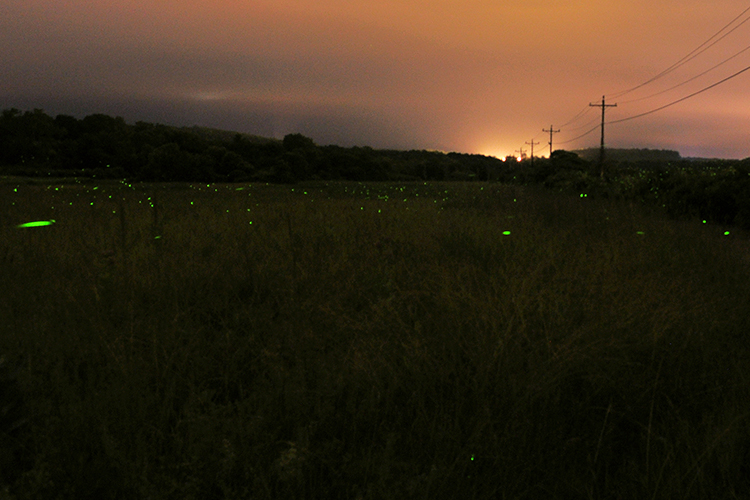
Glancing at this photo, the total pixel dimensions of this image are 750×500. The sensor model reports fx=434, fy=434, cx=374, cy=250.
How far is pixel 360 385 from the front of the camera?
2.62 meters

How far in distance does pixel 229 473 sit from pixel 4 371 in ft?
3.50

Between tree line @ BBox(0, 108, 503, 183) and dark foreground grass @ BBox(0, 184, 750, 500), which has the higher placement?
tree line @ BBox(0, 108, 503, 183)

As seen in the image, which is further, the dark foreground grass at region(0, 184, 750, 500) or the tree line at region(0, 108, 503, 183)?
the tree line at region(0, 108, 503, 183)

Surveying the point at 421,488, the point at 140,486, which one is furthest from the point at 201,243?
the point at 421,488

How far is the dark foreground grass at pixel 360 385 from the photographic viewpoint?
A: 199 centimetres

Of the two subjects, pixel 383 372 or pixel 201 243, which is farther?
pixel 201 243

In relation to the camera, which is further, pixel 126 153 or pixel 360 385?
pixel 126 153

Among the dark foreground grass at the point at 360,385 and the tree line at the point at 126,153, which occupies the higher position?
the tree line at the point at 126,153

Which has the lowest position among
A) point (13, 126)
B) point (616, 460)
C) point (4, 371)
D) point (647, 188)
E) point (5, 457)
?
point (616, 460)

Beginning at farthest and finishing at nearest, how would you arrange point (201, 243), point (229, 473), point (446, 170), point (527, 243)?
point (446, 170), point (527, 243), point (201, 243), point (229, 473)

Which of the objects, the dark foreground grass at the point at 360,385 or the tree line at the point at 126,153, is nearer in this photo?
the dark foreground grass at the point at 360,385

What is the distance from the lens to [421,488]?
1879 mm

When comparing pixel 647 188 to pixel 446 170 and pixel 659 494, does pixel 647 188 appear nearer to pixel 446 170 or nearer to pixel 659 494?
pixel 659 494

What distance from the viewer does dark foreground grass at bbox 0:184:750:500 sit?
6.53 feet
